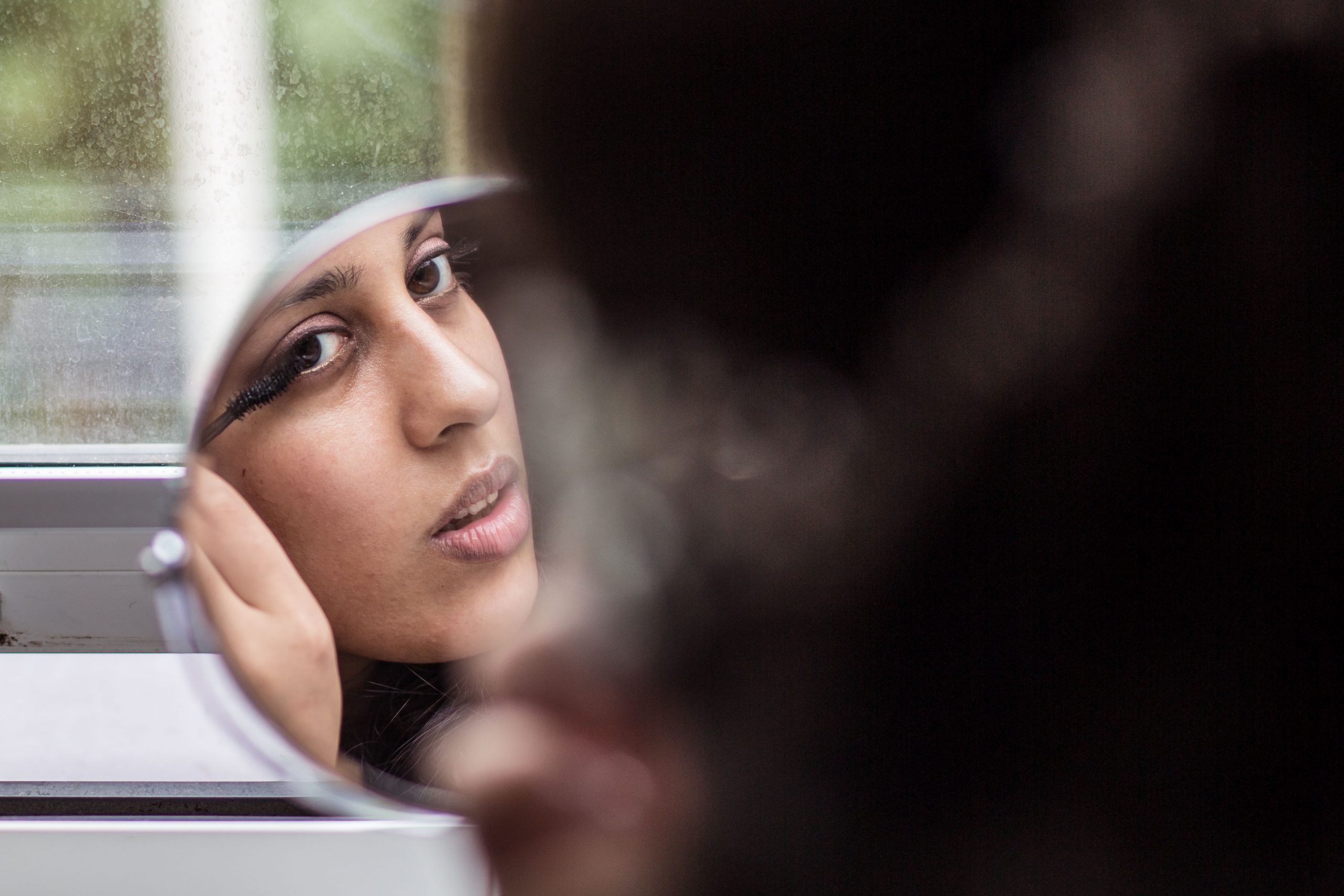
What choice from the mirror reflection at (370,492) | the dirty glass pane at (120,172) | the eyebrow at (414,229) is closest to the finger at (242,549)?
the mirror reflection at (370,492)

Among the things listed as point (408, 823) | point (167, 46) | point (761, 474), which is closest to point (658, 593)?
point (761, 474)

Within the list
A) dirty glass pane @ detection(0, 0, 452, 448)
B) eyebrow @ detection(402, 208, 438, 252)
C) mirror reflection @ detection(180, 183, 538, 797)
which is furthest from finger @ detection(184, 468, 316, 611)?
dirty glass pane @ detection(0, 0, 452, 448)

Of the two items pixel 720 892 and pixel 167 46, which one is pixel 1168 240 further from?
pixel 167 46

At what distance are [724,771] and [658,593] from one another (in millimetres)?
51

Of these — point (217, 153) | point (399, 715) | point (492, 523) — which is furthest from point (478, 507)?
point (217, 153)

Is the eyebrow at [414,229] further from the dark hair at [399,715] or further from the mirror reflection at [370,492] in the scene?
the dark hair at [399,715]

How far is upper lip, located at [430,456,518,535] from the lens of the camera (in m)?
0.31

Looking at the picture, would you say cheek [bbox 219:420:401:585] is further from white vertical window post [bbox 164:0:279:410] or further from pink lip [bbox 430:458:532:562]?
white vertical window post [bbox 164:0:279:410]

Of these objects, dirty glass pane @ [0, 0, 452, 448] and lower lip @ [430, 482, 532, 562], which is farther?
dirty glass pane @ [0, 0, 452, 448]

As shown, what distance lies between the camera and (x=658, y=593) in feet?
0.85

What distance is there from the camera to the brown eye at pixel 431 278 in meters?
0.32

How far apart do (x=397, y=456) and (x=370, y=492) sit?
15 millimetres

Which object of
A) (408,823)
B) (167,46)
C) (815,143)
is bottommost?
(408,823)

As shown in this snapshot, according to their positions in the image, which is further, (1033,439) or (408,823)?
(408,823)
